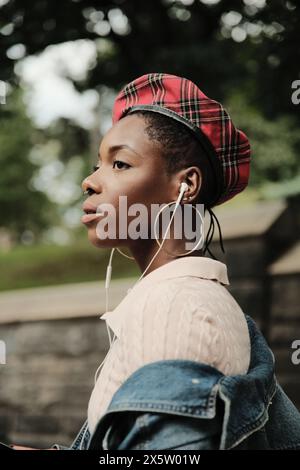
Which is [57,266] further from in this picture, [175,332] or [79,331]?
[175,332]

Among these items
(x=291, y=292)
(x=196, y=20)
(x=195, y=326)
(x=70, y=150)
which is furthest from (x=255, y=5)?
(x=70, y=150)

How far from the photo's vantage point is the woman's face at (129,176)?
4.59 ft

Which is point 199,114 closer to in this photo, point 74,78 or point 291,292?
point 291,292

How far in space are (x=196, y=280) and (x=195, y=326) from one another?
185mm

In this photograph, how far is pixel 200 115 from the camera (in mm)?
1406

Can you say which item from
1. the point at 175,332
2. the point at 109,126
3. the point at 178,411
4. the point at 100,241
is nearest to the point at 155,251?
the point at 100,241

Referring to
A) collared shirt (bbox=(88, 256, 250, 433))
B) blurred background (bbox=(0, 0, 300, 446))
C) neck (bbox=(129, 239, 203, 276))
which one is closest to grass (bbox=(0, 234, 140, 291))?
blurred background (bbox=(0, 0, 300, 446))

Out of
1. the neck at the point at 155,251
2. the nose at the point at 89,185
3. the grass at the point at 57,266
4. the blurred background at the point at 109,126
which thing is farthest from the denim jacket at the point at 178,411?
the grass at the point at 57,266

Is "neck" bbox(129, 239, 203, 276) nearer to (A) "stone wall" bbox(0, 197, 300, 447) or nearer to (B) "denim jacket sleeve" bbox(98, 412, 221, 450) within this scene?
(B) "denim jacket sleeve" bbox(98, 412, 221, 450)

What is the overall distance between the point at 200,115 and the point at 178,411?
0.67 meters

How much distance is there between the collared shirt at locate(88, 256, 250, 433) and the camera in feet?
3.69

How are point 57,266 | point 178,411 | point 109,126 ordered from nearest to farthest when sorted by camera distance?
point 178,411 < point 109,126 < point 57,266

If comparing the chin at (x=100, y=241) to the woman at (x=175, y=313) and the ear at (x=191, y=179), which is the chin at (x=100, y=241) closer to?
the woman at (x=175, y=313)

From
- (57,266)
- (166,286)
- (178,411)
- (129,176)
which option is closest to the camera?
(178,411)
